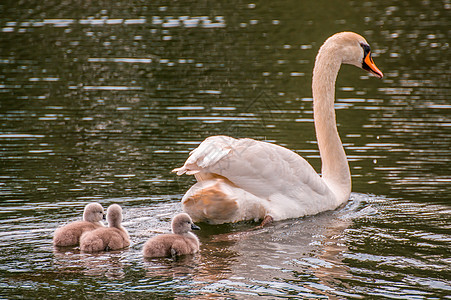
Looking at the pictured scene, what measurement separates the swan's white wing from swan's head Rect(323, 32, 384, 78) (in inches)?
88.0

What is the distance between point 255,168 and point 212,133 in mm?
5382

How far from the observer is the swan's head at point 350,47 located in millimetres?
12133

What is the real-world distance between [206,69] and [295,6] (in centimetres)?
1512

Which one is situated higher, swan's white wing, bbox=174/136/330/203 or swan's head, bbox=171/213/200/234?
swan's white wing, bbox=174/136/330/203

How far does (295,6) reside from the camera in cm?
3688

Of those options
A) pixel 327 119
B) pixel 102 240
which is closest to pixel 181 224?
pixel 102 240

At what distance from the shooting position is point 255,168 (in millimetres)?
10258

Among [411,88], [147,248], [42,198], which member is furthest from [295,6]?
[147,248]

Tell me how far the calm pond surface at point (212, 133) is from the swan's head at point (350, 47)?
193cm

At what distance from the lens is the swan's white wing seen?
393 inches

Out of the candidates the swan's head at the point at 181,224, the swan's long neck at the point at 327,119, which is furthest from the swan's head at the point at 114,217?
the swan's long neck at the point at 327,119

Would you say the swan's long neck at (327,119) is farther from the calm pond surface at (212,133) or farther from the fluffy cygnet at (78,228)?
the fluffy cygnet at (78,228)

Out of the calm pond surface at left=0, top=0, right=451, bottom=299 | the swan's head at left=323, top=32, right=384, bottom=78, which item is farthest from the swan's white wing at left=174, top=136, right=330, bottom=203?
the swan's head at left=323, top=32, right=384, bottom=78

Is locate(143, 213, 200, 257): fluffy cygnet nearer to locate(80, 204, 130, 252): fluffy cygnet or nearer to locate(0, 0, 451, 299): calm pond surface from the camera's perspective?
locate(0, 0, 451, 299): calm pond surface
